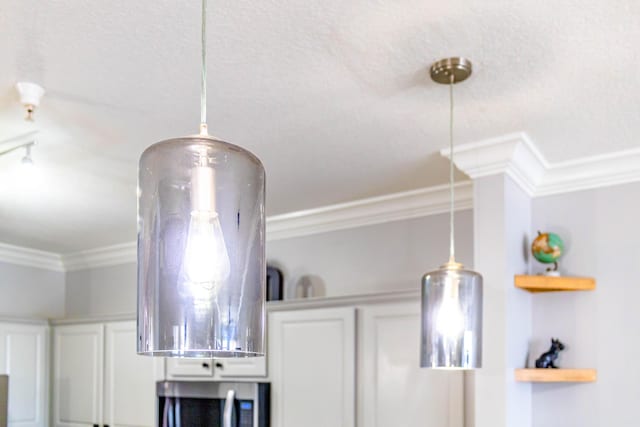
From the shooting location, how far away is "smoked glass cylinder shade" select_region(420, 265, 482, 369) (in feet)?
6.46

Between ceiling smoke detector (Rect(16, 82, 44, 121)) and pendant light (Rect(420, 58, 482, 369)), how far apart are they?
4.09 feet

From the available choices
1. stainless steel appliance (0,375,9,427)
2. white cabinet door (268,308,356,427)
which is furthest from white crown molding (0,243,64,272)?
white cabinet door (268,308,356,427)

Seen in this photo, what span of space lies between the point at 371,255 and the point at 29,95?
7.07 feet

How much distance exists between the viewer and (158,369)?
4.20m

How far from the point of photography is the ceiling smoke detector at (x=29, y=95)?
6.85 ft

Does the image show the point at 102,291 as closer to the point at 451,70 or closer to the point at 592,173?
the point at 592,173

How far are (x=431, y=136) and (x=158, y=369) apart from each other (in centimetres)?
252

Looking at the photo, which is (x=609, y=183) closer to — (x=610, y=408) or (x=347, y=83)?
(x=610, y=408)

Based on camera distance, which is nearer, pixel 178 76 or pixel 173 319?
pixel 173 319

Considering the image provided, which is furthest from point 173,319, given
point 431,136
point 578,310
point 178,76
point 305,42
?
point 578,310

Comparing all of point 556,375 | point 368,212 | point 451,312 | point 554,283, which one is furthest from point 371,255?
point 451,312

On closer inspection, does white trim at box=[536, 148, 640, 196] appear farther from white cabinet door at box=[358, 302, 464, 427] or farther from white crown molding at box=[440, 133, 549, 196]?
white cabinet door at box=[358, 302, 464, 427]

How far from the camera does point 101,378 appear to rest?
15.0 ft

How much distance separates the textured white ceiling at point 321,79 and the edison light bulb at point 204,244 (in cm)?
71
